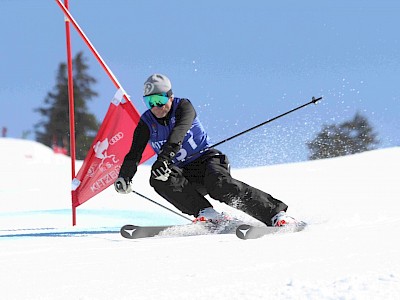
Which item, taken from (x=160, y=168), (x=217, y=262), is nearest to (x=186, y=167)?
(x=160, y=168)

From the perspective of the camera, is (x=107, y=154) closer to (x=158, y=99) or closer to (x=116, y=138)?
(x=116, y=138)

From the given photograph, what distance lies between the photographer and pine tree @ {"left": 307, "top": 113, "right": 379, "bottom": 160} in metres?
9.88

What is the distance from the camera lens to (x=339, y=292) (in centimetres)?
211

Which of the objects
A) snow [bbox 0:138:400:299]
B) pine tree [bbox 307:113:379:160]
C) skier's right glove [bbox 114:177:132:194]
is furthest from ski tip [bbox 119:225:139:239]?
pine tree [bbox 307:113:379:160]

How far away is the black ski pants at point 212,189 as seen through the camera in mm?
4367

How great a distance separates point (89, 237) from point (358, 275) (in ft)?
8.55

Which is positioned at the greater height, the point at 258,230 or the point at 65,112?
the point at 65,112

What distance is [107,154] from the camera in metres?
5.99

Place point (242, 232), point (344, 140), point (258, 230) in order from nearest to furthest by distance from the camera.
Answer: point (242, 232) → point (258, 230) → point (344, 140)

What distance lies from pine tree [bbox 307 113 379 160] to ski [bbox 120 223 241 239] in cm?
523

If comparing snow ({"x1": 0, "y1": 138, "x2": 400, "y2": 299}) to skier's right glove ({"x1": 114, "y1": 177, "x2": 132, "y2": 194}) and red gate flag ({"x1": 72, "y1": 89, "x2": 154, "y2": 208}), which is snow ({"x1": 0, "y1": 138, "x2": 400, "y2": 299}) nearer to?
skier's right glove ({"x1": 114, "y1": 177, "x2": 132, "y2": 194})

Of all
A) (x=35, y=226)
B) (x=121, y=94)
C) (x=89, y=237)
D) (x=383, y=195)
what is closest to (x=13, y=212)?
(x=35, y=226)

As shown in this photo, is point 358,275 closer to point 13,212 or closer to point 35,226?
point 35,226

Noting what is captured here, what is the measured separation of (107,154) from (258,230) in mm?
2491
